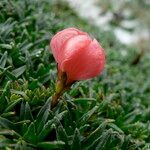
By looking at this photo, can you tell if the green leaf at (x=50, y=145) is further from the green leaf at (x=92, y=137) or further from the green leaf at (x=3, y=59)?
the green leaf at (x=3, y=59)

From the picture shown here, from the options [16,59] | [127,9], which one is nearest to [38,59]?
[16,59]

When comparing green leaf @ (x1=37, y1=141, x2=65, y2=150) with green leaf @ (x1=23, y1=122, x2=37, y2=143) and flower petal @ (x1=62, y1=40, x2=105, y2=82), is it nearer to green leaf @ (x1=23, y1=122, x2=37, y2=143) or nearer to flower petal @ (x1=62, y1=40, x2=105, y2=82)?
green leaf @ (x1=23, y1=122, x2=37, y2=143)

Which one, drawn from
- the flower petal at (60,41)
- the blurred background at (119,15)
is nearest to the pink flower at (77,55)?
the flower petal at (60,41)

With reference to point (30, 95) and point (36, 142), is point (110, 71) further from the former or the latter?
point (36, 142)

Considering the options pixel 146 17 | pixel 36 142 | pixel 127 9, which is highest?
pixel 36 142

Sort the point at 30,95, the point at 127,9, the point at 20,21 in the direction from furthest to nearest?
1. the point at 127,9
2. the point at 20,21
3. the point at 30,95

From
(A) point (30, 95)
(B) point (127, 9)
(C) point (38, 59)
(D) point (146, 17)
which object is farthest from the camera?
(D) point (146, 17)

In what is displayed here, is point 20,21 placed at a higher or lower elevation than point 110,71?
higher

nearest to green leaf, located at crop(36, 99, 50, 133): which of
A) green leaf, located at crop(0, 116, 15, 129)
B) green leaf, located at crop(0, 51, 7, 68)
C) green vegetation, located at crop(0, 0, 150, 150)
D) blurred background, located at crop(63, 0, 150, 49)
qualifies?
green vegetation, located at crop(0, 0, 150, 150)

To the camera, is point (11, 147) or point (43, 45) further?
point (43, 45)
